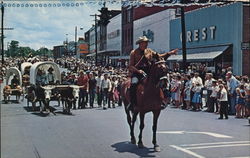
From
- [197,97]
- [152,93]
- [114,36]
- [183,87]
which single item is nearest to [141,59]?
[152,93]

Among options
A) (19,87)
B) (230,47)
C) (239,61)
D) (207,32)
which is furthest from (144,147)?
(207,32)

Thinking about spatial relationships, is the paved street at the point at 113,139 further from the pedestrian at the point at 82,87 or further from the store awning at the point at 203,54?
the store awning at the point at 203,54

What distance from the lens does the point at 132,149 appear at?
8.16 m

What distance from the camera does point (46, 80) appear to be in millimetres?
14859

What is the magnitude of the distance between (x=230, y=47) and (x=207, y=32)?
5.03m

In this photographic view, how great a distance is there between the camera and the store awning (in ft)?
57.7

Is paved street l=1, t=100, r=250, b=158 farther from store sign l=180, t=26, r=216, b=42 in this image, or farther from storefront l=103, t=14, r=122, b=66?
store sign l=180, t=26, r=216, b=42

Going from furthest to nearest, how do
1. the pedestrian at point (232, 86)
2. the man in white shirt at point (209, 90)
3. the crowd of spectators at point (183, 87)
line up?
the man in white shirt at point (209, 90), the pedestrian at point (232, 86), the crowd of spectators at point (183, 87)

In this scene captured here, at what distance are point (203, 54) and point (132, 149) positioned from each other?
12.5m

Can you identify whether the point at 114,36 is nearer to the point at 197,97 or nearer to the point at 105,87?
the point at 197,97

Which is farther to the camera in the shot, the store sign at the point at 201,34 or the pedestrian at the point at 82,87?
the store sign at the point at 201,34

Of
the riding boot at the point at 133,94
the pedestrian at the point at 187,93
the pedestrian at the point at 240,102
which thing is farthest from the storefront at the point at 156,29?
the riding boot at the point at 133,94

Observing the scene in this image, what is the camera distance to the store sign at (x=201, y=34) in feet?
65.8

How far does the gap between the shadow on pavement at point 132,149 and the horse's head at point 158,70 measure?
118 cm
